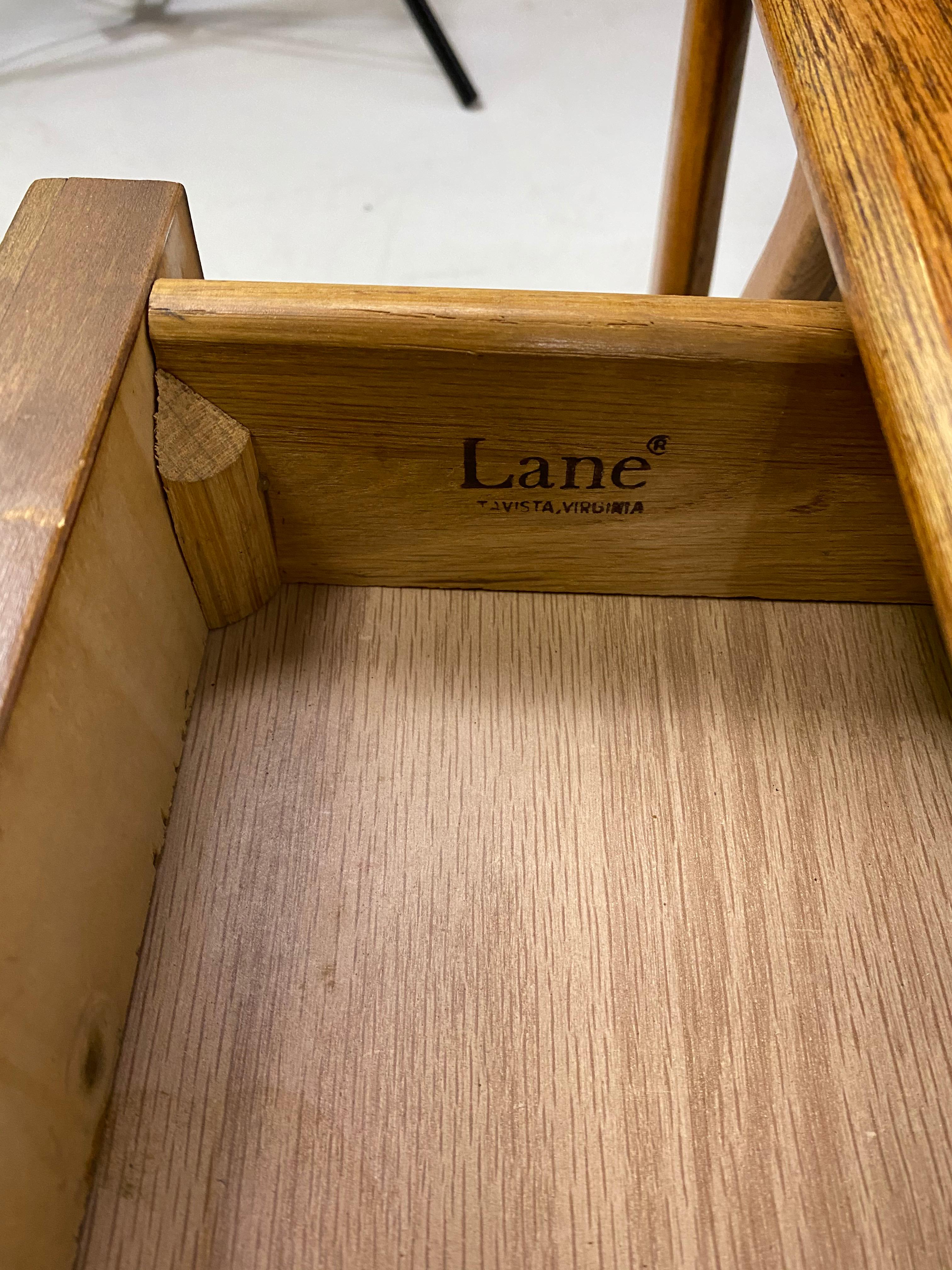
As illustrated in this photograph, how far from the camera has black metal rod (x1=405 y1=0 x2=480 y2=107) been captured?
1.42 metres

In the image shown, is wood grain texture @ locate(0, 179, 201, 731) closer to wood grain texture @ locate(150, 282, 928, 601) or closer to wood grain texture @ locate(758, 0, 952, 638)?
wood grain texture @ locate(150, 282, 928, 601)

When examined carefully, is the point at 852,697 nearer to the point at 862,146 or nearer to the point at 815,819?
the point at 815,819

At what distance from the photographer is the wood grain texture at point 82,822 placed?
0.39 m

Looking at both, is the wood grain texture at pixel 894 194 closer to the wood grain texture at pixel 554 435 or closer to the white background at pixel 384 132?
the wood grain texture at pixel 554 435

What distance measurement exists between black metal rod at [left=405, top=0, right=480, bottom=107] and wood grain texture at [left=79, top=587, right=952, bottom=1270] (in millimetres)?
1079

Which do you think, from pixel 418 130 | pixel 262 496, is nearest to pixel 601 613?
pixel 262 496

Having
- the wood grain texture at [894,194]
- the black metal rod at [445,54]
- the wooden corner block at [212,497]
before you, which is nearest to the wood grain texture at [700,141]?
the wood grain texture at [894,194]

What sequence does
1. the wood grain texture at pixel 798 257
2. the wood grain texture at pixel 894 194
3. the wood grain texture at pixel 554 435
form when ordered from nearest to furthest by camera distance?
the wood grain texture at pixel 894 194 → the wood grain texture at pixel 554 435 → the wood grain texture at pixel 798 257

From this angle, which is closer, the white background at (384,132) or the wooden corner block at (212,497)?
the wooden corner block at (212,497)

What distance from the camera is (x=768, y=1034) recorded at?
19.1 inches

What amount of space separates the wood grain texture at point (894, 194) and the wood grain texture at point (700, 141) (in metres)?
0.22

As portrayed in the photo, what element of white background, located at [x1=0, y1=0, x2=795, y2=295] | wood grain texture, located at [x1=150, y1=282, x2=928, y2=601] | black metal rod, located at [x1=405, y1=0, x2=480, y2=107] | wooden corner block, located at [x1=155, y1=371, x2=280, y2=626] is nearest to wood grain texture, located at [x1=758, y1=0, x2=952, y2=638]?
wood grain texture, located at [x1=150, y1=282, x2=928, y2=601]

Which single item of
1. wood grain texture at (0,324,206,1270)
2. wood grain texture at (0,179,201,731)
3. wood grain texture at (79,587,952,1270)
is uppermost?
wood grain texture at (0,179,201,731)

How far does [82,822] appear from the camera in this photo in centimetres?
45
